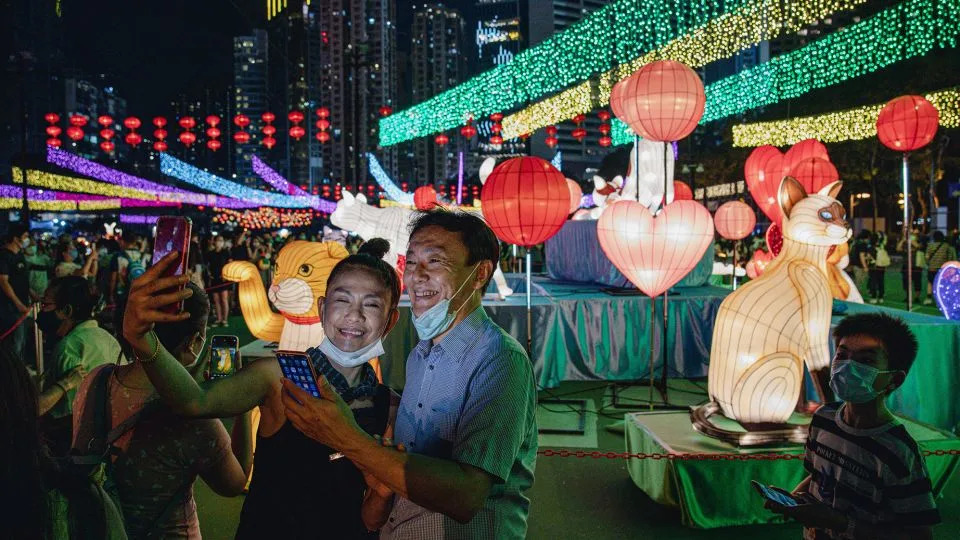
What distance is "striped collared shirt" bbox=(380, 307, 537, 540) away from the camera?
1269mm

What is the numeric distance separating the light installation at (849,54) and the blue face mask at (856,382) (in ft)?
27.0

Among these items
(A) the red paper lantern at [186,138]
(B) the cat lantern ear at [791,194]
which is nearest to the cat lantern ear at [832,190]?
(B) the cat lantern ear at [791,194]

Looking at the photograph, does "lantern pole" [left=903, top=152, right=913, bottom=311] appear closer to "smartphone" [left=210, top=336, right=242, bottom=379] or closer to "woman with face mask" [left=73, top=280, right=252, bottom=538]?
"smartphone" [left=210, top=336, right=242, bottom=379]

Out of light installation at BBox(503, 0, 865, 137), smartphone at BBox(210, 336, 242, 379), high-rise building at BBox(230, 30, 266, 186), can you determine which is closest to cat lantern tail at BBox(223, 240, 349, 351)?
smartphone at BBox(210, 336, 242, 379)

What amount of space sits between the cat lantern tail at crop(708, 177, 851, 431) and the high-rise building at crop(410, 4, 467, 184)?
80880 mm

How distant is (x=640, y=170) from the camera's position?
9055 millimetres

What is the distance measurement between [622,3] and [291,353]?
30.7 ft

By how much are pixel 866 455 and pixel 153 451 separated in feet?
7.07

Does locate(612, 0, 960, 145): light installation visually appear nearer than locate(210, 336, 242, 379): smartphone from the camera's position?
No

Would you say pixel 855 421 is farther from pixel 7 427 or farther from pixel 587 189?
pixel 587 189

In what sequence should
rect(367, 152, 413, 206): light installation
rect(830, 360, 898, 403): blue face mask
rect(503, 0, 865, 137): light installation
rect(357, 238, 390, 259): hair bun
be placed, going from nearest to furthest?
rect(830, 360, 898, 403): blue face mask < rect(357, 238, 390, 259): hair bun < rect(503, 0, 865, 137): light installation < rect(367, 152, 413, 206): light installation

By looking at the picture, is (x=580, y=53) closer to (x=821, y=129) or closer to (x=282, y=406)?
(x=821, y=129)

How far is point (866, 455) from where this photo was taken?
190 cm

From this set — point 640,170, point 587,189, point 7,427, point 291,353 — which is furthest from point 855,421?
point 587,189
